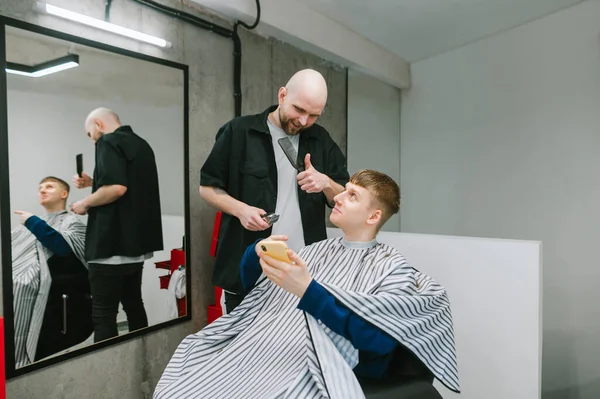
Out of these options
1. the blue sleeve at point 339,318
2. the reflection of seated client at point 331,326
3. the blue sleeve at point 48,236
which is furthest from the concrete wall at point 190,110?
the blue sleeve at point 339,318

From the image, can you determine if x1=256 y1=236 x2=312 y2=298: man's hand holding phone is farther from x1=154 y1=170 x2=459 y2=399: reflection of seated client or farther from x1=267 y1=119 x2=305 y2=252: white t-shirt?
x1=267 y1=119 x2=305 y2=252: white t-shirt

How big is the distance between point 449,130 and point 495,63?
2.21ft

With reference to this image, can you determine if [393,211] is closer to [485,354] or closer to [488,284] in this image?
[488,284]

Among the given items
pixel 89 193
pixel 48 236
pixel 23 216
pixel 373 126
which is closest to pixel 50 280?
pixel 48 236

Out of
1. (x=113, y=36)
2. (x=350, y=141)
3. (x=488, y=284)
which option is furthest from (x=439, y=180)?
(x=113, y=36)

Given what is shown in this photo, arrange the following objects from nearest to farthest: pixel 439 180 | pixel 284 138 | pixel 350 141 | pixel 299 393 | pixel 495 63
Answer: pixel 299 393, pixel 284 138, pixel 495 63, pixel 350 141, pixel 439 180

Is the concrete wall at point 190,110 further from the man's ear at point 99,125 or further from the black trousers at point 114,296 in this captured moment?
the man's ear at point 99,125

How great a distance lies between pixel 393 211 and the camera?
1.48m

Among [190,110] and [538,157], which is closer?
[190,110]

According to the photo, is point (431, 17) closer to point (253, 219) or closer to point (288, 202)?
point (288, 202)

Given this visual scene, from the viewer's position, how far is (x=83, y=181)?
71.0 inches

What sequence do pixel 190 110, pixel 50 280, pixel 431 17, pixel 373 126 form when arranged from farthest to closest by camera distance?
pixel 373 126, pixel 431 17, pixel 190 110, pixel 50 280

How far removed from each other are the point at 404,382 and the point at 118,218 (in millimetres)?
1499

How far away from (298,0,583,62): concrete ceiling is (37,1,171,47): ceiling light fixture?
1134mm
